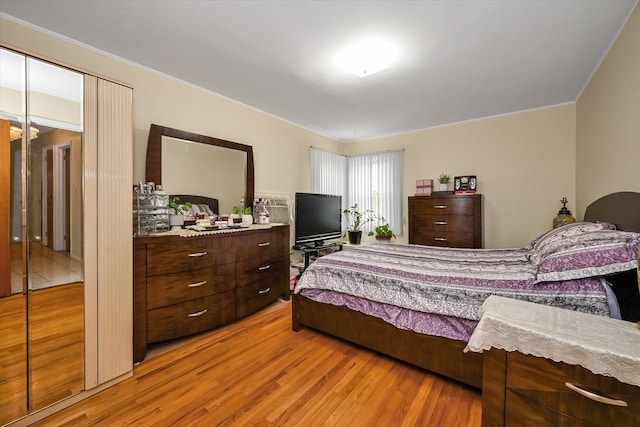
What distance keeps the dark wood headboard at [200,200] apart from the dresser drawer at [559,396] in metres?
2.82

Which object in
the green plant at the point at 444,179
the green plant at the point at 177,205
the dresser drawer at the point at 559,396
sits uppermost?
the green plant at the point at 444,179

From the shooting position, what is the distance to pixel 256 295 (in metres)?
2.78

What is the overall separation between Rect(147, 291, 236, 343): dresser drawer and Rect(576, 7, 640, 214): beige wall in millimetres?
3289

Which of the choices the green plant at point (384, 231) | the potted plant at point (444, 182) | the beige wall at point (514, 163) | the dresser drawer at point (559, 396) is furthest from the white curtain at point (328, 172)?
the dresser drawer at point (559, 396)

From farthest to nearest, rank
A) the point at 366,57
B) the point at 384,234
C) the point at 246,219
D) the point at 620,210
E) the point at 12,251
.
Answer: the point at 384,234, the point at 246,219, the point at 366,57, the point at 620,210, the point at 12,251

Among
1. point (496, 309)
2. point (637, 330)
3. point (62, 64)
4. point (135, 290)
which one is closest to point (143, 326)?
point (135, 290)

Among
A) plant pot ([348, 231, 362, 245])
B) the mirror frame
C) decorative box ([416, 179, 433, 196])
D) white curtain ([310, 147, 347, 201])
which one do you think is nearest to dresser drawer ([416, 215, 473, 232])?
decorative box ([416, 179, 433, 196])

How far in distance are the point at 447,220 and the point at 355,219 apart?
1753 millimetres

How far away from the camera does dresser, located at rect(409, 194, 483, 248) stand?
11.6 ft

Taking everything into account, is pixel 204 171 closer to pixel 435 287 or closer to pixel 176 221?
pixel 176 221

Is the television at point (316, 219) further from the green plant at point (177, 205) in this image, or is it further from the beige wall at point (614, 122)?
the beige wall at point (614, 122)

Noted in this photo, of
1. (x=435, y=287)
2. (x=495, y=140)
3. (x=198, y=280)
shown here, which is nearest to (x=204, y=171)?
(x=198, y=280)

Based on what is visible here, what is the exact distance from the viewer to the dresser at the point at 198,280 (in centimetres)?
199

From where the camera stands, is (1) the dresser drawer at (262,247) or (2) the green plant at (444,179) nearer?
(1) the dresser drawer at (262,247)
